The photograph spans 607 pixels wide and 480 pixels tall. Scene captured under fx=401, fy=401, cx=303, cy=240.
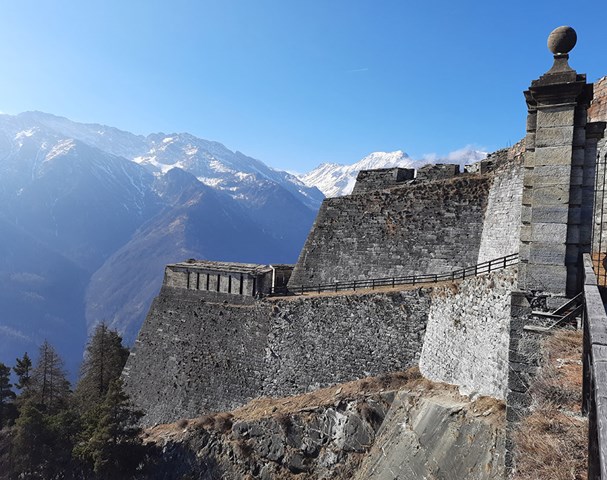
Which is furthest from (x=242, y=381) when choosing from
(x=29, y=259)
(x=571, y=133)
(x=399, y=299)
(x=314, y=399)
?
(x=29, y=259)

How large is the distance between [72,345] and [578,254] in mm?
180662

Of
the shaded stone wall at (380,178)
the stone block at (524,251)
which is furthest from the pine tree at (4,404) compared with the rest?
the stone block at (524,251)

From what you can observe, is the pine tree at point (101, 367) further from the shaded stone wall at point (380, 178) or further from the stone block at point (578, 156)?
the stone block at point (578, 156)

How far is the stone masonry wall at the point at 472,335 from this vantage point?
463 inches

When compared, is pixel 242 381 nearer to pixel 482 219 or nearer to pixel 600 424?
pixel 482 219

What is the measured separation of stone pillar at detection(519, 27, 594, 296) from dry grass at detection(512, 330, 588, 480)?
109 cm

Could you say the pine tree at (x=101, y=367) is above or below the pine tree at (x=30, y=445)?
above

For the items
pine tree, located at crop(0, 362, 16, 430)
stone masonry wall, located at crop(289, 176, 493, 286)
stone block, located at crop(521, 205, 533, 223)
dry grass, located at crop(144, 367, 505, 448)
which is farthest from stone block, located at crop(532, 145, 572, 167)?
pine tree, located at crop(0, 362, 16, 430)

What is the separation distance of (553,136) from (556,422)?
16.0ft

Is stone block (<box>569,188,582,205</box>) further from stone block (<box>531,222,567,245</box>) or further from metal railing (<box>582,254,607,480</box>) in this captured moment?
metal railing (<box>582,254,607,480</box>)

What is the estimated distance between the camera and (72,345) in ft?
511

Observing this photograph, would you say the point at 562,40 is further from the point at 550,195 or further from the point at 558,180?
the point at 550,195

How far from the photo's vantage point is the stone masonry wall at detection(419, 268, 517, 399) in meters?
11.8

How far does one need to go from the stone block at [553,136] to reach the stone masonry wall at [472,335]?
514cm
